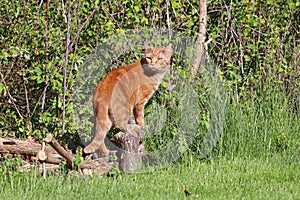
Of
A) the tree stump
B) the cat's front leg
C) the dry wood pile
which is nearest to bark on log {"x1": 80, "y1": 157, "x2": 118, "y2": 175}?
the dry wood pile

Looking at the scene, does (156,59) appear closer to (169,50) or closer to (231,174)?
(169,50)

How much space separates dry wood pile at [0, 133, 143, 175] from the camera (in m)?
5.45

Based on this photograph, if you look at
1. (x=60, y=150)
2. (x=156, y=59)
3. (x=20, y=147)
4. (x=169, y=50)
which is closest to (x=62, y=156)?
(x=60, y=150)

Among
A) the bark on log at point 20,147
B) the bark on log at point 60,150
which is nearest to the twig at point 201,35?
the bark on log at point 60,150

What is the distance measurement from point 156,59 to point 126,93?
473mm

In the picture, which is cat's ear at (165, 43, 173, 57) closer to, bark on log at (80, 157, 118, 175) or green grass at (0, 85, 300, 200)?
green grass at (0, 85, 300, 200)

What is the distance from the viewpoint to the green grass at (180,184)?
16.1ft

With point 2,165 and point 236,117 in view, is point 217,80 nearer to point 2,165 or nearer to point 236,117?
point 236,117

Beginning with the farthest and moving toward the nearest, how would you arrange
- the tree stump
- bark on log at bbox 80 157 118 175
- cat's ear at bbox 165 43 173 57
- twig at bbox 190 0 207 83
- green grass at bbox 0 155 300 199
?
twig at bbox 190 0 207 83, cat's ear at bbox 165 43 173 57, the tree stump, bark on log at bbox 80 157 118 175, green grass at bbox 0 155 300 199

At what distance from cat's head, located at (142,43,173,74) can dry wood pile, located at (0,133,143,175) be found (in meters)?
0.76

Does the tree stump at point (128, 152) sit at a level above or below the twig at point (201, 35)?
below

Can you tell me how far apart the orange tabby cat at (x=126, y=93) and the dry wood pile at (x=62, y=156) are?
158 millimetres

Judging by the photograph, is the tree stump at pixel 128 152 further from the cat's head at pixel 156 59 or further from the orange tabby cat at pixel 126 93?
the cat's head at pixel 156 59

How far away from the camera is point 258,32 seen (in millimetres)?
7250
